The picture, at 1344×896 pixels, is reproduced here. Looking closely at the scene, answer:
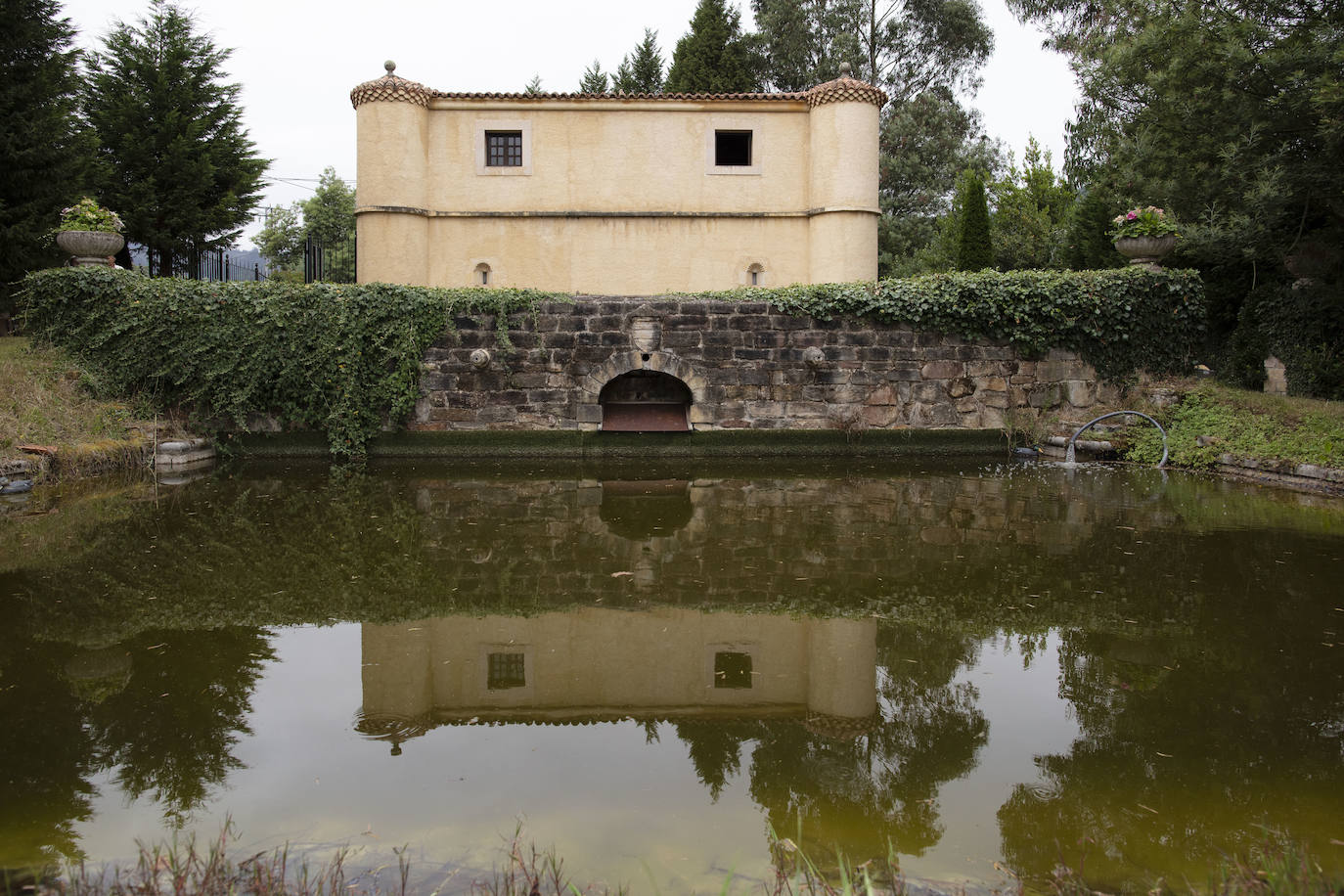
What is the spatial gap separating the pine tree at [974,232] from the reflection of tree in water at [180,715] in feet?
58.1

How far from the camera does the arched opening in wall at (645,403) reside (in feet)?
40.1

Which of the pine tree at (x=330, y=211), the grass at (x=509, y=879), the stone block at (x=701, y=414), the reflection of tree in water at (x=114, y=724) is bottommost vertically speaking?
the grass at (x=509, y=879)

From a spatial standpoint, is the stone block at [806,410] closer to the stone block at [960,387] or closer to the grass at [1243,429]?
the stone block at [960,387]

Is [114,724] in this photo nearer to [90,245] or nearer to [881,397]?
[881,397]

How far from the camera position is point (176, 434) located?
1123cm

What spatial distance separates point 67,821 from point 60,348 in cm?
1060

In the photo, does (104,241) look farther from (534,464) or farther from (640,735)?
(640,735)

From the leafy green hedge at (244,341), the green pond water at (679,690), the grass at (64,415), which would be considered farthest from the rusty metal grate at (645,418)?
the grass at (64,415)

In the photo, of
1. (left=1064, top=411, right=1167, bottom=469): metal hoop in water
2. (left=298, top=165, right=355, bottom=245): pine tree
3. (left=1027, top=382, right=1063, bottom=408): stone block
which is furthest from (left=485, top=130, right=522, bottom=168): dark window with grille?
(left=298, top=165, right=355, bottom=245): pine tree

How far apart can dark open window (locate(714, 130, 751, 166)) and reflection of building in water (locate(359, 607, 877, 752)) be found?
14851 mm

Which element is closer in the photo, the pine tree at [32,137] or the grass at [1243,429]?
the grass at [1243,429]

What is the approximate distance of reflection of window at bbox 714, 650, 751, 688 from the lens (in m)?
4.02

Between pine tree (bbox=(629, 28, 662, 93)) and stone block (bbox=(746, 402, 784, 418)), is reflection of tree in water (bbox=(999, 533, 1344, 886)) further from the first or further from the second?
pine tree (bbox=(629, 28, 662, 93))

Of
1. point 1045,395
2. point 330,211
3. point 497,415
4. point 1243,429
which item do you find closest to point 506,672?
point 497,415
